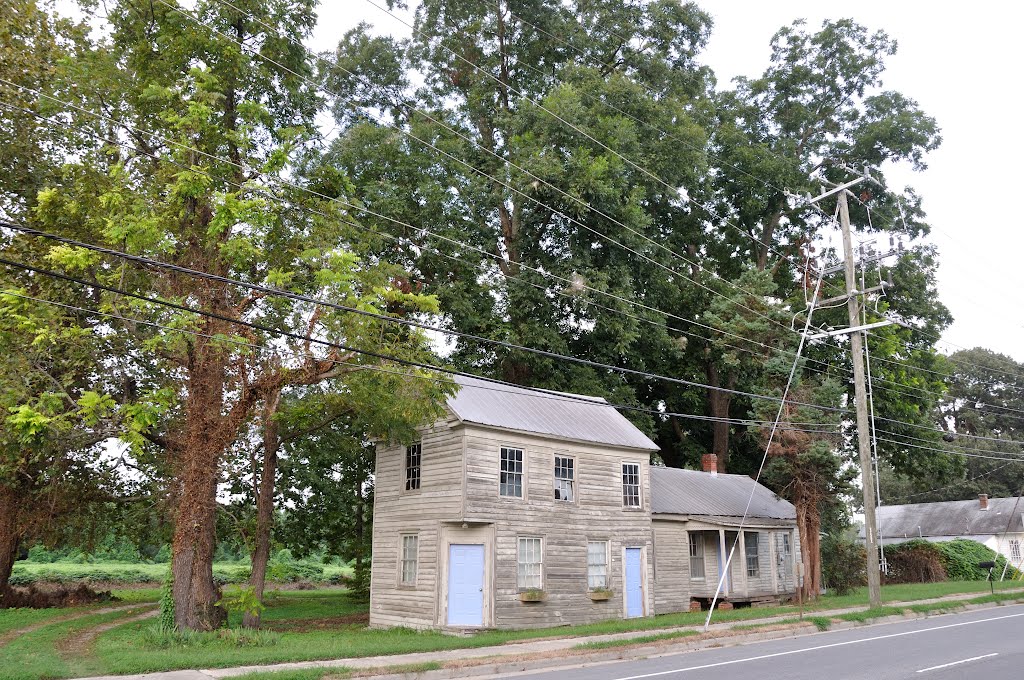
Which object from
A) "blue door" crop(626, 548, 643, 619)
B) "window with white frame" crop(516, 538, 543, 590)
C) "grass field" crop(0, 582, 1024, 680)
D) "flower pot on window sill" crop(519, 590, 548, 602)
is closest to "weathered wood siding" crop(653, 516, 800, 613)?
"blue door" crop(626, 548, 643, 619)

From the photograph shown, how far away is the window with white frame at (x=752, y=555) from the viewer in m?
29.1

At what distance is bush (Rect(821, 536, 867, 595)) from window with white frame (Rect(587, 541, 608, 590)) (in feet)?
50.3

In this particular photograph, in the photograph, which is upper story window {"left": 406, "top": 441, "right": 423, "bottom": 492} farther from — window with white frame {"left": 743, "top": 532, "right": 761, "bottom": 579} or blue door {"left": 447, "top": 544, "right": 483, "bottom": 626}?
window with white frame {"left": 743, "top": 532, "right": 761, "bottom": 579}

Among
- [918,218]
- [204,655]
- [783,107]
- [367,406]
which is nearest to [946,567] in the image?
[918,218]

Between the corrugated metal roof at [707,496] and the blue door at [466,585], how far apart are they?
25.8 feet

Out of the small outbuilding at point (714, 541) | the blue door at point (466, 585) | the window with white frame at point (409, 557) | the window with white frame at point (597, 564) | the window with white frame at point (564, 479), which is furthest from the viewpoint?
the small outbuilding at point (714, 541)

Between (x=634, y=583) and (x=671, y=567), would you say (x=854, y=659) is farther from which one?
(x=671, y=567)

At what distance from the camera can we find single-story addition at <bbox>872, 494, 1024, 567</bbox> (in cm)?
5472

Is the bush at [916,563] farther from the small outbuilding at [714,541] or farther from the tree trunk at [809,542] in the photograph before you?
the tree trunk at [809,542]

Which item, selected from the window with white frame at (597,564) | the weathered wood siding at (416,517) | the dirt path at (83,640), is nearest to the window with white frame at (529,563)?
the window with white frame at (597,564)

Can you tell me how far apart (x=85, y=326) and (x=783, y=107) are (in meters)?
36.6

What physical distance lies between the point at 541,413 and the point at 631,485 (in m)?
3.97

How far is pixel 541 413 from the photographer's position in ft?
77.5

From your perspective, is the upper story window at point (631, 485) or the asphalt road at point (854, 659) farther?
the upper story window at point (631, 485)
